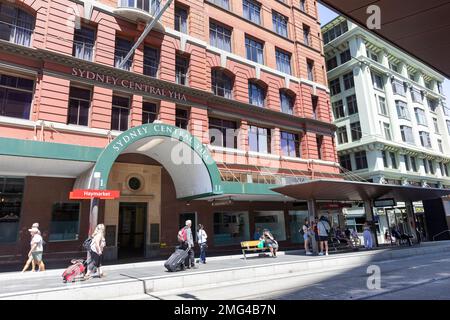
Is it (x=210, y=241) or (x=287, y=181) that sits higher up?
(x=287, y=181)

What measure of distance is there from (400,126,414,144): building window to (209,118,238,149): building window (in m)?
34.2

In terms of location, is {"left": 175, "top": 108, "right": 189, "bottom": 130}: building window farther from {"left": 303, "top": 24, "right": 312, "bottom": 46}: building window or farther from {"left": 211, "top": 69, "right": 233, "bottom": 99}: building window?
{"left": 303, "top": 24, "right": 312, "bottom": 46}: building window

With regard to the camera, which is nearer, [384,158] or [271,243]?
[271,243]

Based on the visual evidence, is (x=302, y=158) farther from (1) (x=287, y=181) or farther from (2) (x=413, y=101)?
(2) (x=413, y=101)

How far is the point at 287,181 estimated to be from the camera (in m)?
24.7

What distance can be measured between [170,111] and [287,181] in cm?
1061

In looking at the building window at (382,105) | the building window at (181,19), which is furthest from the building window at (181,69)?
the building window at (382,105)

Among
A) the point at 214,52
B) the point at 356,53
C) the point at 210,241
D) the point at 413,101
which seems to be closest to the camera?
the point at 210,241

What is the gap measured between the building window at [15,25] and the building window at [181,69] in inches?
350

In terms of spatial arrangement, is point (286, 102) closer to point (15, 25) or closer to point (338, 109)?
point (15, 25)

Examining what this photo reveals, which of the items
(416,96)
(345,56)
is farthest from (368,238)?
(416,96)

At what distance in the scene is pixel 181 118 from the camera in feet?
70.7

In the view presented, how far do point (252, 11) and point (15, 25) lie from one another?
19272 millimetres

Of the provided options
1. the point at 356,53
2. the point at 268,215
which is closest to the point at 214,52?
the point at 268,215
